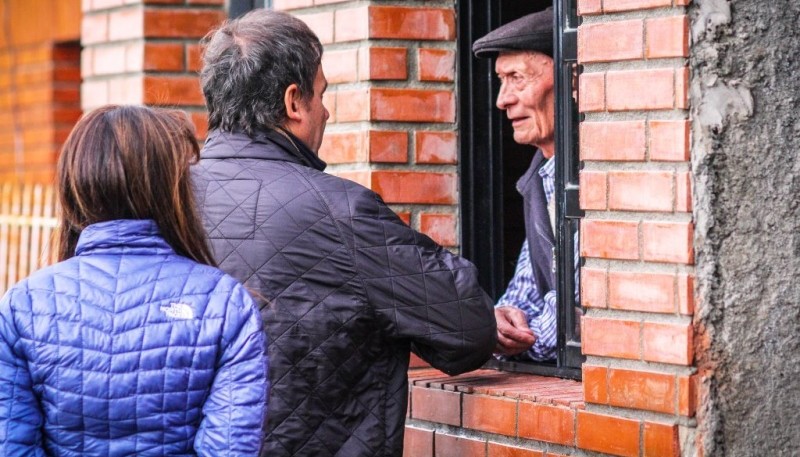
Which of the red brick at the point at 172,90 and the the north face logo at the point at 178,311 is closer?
the the north face logo at the point at 178,311

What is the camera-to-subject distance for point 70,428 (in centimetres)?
231

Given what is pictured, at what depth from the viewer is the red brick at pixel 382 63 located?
3846mm

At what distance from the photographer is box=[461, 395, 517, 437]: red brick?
11.3 feet

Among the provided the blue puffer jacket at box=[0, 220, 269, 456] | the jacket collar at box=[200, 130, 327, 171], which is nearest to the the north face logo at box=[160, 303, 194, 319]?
the blue puffer jacket at box=[0, 220, 269, 456]

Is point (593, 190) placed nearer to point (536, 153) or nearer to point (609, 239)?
point (609, 239)

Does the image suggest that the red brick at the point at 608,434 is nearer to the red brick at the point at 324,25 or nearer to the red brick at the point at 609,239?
the red brick at the point at 609,239

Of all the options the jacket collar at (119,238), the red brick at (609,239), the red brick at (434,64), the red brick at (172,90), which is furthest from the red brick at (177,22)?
the jacket collar at (119,238)

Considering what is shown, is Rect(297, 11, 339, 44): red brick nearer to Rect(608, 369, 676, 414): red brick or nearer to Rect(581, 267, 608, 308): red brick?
Rect(581, 267, 608, 308): red brick

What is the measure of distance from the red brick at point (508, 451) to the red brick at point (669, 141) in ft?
2.71

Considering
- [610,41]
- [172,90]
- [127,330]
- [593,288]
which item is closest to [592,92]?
[610,41]

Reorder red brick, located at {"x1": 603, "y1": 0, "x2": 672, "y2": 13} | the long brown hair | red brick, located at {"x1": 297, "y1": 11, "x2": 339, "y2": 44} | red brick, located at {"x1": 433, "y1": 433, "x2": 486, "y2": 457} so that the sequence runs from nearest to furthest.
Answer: the long brown hair, red brick, located at {"x1": 603, "y1": 0, "x2": 672, "y2": 13}, red brick, located at {"x1": 433, "y1": 433, "x2": 486, "y2": 457}, red brick, located at {"x1": 297, "y1": 11, "x2": 339, "y2": 44}

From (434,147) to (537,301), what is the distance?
20.9 inches

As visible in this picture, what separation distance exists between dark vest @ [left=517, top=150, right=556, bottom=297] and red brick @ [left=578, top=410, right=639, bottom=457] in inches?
23.7

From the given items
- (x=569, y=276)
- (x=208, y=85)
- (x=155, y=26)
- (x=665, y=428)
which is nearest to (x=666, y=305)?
(x=665, y=428)
